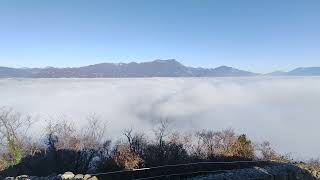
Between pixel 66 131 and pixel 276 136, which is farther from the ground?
pixel 66 131

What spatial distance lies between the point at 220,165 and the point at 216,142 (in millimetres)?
→ 22377

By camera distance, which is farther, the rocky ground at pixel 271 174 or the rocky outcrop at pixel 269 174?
the rocky outcrop at pixel 269 174

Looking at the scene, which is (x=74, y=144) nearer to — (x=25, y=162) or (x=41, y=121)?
(x=25, y=162)

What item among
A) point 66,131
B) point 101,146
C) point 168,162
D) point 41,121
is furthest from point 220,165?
point 41,121

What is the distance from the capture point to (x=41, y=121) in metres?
151

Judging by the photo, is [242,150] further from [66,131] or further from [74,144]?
[66,131]

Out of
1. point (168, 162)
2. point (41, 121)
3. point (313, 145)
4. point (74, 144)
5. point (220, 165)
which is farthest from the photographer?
point (313, 145)

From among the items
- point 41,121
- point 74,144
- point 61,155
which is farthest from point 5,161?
point 41,121

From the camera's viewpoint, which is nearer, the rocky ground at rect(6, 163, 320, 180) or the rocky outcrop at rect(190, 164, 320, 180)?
the rocky ground at rect(6, 163, 320, 180)

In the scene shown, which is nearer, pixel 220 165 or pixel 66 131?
pixel 220 165

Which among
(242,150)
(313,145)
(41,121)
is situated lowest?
(313,145)

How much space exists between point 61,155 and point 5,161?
540cm

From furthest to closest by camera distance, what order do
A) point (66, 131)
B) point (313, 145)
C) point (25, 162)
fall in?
1. point (313, 145)
2. point (66, 131)
3. point (25, 162)

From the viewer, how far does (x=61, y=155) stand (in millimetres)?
45531
